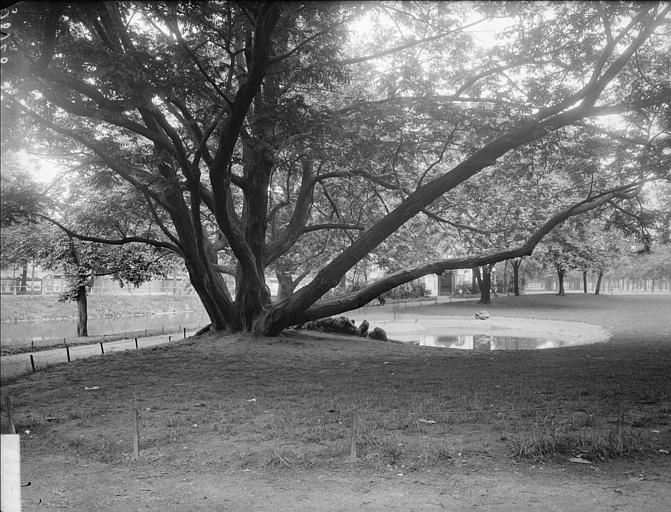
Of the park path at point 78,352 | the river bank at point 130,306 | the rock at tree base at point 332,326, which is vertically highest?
the river bank at point 130,306

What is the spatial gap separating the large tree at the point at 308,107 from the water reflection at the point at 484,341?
14.7 feet

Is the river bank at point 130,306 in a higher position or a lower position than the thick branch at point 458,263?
lower

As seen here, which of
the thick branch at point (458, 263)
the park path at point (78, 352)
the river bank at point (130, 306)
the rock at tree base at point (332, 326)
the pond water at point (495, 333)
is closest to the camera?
the park path at point (78, 352)

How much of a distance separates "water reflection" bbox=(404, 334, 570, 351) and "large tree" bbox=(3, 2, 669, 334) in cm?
448

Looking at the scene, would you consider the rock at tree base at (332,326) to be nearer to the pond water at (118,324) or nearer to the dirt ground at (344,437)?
the dirt ground at (344,437)

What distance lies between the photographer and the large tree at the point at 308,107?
243 inches

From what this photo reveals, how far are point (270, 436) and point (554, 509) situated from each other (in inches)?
95.3

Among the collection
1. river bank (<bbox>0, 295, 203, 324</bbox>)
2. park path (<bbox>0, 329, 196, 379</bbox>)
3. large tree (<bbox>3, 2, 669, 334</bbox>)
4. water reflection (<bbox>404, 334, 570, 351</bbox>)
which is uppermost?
large tree (<bbox>3, 2, 669, 334</bbox>)

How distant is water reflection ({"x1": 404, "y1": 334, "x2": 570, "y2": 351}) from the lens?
16.2 m

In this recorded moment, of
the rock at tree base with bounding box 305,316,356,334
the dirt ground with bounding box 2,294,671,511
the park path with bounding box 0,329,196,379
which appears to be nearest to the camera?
the dirt ground with bounding box 2,294,671,511

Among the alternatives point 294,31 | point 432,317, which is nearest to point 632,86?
point 294,31

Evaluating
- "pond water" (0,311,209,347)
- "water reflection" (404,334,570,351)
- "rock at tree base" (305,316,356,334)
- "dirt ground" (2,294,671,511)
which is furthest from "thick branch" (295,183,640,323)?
"pond water" (0,311,209,347)

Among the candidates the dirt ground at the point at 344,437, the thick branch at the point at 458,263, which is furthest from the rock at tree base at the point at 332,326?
the dirt ground at the point at 344,437

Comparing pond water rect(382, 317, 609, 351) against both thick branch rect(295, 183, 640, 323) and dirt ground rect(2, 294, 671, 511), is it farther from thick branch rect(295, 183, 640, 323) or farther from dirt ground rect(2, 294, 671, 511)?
dirt ground rect(2, 294, 671, 511)
